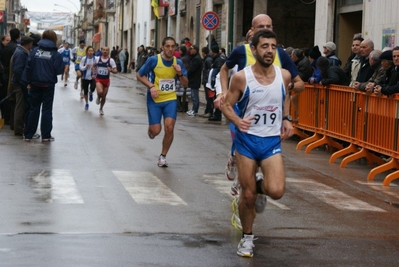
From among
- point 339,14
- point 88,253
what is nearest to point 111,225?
point 88,253

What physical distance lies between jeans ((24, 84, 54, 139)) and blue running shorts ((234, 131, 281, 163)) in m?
8.75

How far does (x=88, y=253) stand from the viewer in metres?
7.10

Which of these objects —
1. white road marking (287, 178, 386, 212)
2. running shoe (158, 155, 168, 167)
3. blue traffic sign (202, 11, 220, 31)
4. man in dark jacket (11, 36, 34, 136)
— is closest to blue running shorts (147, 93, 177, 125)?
running shoe (158, 155, 168, 167)

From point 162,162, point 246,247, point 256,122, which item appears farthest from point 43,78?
point 246,247

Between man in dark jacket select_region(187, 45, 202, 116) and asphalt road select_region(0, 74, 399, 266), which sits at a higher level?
man in dark jacket select_region(187, 45, 202, 116)

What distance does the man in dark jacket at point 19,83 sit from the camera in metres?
16.5

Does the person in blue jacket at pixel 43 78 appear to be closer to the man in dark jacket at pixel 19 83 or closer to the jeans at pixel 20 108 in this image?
the man in dark jacket at pixel 19 83

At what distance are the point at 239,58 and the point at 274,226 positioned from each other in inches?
65.5

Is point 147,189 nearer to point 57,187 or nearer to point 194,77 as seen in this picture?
point 57,187

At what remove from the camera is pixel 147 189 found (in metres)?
10.7

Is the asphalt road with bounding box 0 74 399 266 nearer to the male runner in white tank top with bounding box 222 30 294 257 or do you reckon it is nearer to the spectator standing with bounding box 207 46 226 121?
the male runner in white tank top with bounding box 222 30 294 257

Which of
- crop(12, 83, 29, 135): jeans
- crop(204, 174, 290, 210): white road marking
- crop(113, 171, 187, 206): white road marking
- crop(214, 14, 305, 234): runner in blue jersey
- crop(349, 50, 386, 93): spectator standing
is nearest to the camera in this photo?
crop(214, 14, 305, 234): runner in blue jersey

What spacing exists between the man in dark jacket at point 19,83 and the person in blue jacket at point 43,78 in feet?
2.11

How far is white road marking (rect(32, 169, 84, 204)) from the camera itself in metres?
9.77
